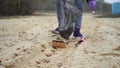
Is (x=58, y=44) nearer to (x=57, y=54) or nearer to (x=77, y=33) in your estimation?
(x=57, y=54)

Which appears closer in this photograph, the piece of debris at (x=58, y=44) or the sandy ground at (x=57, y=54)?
the sandy ground at (x=57, y=54)

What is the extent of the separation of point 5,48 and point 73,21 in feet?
4.89

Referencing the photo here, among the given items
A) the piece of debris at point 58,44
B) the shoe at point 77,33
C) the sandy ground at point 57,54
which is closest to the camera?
the sandy ground at point 57,54

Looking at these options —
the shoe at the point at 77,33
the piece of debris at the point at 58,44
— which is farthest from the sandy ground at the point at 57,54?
the shoe at the point at 77,33

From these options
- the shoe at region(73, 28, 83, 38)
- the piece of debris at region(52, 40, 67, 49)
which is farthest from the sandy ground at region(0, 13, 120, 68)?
the shoe at region(73, 28, 83, 38)

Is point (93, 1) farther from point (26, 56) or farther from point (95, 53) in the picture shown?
point (26, 56)

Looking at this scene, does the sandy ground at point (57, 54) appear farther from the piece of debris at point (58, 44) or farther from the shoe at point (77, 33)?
the shoe at point (77, 33)

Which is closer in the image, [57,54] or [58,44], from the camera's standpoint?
[57,54]

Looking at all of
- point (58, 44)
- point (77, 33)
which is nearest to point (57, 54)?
point (58, 44)

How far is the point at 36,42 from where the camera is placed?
5914 millimetres

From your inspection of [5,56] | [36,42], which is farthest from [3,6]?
[5,56]

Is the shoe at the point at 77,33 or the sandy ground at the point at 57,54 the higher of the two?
the shoe at the point at 77,33

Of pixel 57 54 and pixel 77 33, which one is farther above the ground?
pixel 77 33

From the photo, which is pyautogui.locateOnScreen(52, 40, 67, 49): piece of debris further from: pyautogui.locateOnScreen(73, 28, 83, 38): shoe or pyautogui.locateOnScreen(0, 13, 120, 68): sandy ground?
pyautogui.locateOnScreen(73, 28, 83, 38): shoe
